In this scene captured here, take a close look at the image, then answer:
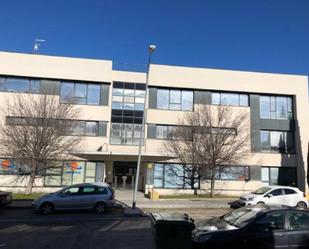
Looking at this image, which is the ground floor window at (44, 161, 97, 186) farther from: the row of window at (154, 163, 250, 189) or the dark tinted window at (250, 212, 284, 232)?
the dark tinted window at (250, 212, 284, 232)

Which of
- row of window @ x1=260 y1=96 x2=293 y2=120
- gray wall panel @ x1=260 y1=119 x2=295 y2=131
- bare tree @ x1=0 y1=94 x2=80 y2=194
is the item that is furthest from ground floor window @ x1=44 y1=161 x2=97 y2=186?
row of window @ x1=260 y1=96 x2=293 y2=120

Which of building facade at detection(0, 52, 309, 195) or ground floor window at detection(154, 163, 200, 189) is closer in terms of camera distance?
building facade at detection(0, 52, 309, 195)

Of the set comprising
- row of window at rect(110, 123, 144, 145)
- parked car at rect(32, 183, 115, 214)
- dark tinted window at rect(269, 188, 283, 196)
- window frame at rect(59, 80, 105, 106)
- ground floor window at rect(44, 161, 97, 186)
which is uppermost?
window frame at rect(59, 80, 105, 106)

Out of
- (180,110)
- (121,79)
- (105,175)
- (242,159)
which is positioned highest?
(121,79)

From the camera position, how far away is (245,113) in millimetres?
33281

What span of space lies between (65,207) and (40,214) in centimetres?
135

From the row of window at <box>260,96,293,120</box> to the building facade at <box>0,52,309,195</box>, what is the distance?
0.10 m

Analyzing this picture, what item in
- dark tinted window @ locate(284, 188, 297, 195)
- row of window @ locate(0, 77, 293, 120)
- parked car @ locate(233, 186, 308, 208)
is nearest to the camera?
parked car @ locate(233, 186, 308, 208)

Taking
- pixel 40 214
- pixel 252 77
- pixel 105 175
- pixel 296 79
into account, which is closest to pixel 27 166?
pixel 105 175

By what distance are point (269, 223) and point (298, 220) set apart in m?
0.80

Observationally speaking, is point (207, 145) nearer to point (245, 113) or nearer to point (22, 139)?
point (245, 113)

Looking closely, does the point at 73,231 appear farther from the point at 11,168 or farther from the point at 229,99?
the point at 229,99

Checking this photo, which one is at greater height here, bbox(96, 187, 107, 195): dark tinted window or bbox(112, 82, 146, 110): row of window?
bbox(112, 82, 146, 110): row of window

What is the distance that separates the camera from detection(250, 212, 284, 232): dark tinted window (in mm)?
8211
